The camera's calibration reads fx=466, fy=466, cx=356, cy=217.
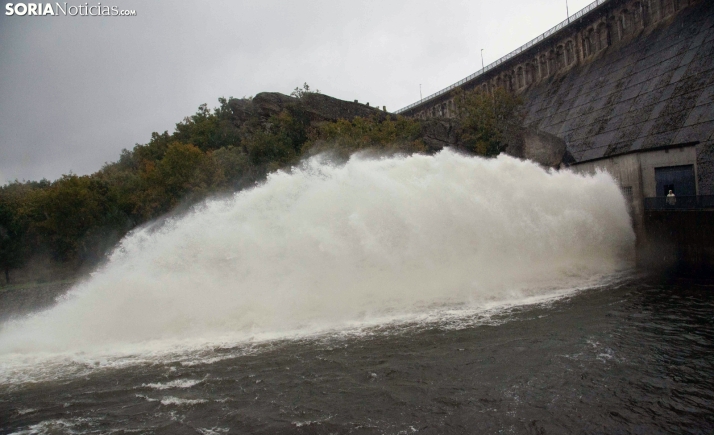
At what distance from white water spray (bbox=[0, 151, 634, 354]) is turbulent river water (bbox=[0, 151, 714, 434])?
76 mm

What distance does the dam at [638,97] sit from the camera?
2669cm

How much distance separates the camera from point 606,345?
11.4 meters

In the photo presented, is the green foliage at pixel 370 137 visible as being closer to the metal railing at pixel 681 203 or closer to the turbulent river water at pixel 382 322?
the turbulent river water at pixel 382 322

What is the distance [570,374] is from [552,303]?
21.0ft

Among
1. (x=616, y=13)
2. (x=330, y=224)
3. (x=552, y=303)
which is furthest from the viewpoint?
(x=616, y=13)

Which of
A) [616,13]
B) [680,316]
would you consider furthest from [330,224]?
[616,13]

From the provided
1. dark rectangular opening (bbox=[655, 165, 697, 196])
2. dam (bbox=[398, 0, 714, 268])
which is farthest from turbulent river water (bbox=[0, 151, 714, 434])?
dark rectangular opening (bbox=[655, 165, 697, 196])

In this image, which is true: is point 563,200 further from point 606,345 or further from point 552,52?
point 552,52

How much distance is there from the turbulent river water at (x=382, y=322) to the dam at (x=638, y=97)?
4.13m

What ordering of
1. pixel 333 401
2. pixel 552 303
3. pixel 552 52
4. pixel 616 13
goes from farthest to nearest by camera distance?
pixel 552 52 → pixel 616 13 → pixel 552 303 → pixel 333 401

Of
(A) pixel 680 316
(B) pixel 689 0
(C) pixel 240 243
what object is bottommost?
(A) pixel 680 316

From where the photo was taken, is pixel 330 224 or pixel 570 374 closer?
pixel 570 374

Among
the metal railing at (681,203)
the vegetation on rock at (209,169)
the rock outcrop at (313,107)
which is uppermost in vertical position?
the rock outcrop at (313,107)

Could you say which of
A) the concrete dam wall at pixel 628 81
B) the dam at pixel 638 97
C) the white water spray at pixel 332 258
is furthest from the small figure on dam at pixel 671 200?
the white water spray at pixel 332 258
